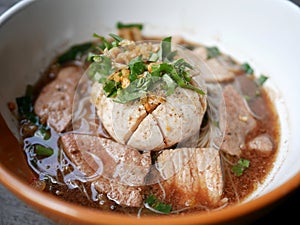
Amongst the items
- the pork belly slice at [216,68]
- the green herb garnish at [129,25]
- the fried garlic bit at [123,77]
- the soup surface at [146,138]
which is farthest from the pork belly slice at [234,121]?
the green herb garnish at [129,25]

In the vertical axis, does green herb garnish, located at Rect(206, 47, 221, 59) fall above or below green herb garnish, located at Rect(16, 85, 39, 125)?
below

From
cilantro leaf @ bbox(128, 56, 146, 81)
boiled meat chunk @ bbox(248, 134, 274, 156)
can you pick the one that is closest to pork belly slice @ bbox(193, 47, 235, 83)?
boiled meat chunk @ bbox(248, 134, 274, 156)

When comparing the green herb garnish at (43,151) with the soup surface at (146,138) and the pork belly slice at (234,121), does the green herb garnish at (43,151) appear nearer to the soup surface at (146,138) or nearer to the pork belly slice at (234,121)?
the soup surface at (146,138)

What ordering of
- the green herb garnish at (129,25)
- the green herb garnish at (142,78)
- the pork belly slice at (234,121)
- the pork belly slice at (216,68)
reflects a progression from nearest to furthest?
the green herb garnish at (142,78), the pork belly slice at (234,121), the pork belly slice at (216,68), the green herb garnish at (129,25)

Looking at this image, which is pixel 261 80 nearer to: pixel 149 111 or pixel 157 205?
pixel 149 111

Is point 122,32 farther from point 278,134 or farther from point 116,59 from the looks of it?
point 278,134

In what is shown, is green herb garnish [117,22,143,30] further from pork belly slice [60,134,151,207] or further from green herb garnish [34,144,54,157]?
green herb garnish [34,144,54,157]

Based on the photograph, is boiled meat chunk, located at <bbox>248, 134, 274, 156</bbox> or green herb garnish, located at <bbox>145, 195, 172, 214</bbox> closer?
green herb garnish, located at <bbox>145, 195, 172, 214</bbox>
